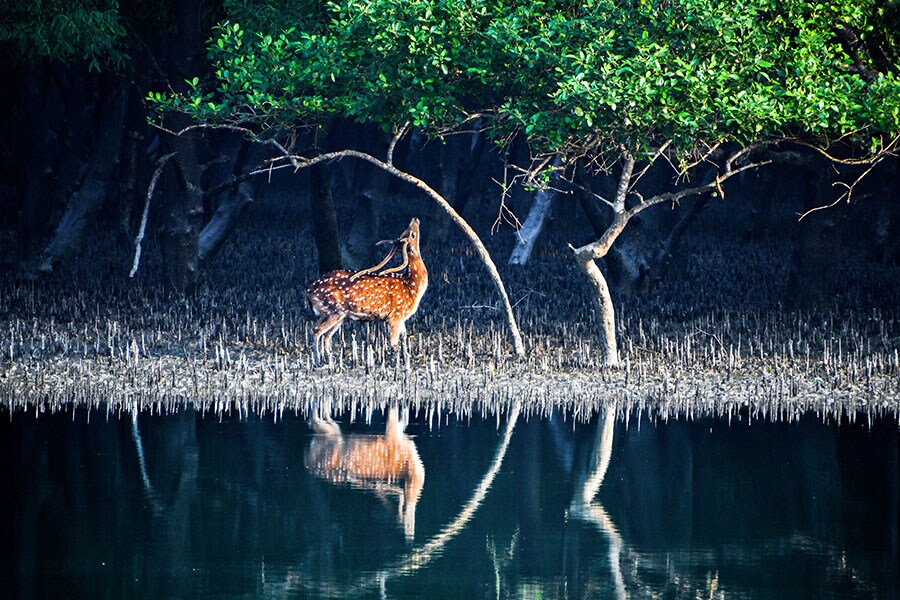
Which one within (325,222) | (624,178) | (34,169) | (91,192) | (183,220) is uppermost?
(34,169)

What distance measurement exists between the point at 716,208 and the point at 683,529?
26701mm

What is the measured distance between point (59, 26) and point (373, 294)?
5.45 m

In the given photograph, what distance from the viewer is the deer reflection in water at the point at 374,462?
9.78m

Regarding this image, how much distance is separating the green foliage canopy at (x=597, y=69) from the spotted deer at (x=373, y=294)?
62.2 inches

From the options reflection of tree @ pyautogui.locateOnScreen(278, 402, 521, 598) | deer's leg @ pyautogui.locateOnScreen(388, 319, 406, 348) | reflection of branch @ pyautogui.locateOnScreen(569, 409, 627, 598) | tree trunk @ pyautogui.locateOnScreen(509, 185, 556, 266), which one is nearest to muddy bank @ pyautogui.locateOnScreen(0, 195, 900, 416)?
deer's leg @ pyautogui.locateOnScreen(388, 319, 406, 348)

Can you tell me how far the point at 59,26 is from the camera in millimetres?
17750

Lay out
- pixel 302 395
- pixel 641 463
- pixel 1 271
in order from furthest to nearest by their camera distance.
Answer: pixel 1 271, pixel 302 395, pixel 641 463

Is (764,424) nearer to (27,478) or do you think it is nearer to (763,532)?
(763,532)

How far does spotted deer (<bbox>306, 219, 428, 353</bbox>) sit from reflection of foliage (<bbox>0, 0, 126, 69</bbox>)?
15.4ft

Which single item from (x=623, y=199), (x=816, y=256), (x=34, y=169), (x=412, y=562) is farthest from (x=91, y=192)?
(x=412, y=562)

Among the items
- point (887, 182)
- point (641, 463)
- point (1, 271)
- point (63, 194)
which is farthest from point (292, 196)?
point (641, 463)

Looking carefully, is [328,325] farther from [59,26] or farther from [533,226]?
[533,226]

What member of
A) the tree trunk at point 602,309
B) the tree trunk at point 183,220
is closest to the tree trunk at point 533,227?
the tree trunk at point 183,220

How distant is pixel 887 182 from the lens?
67.9 feet
